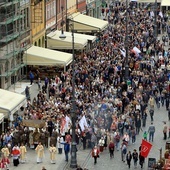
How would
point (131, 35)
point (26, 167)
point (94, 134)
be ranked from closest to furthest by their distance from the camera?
point (26, 167) → point (94, 134) → point (131, 35)

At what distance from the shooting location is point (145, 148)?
4559 centimetres

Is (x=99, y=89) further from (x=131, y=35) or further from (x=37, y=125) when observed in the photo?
(x=131, y=35)

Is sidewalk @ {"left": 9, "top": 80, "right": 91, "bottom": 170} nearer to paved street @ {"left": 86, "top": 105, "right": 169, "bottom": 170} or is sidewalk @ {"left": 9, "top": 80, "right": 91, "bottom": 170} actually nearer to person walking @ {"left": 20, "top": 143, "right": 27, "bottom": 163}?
person walking @ {"left": 20, "top": 143, "right": 27, "bottom": 163}

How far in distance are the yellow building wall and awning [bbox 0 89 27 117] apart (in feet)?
61.7

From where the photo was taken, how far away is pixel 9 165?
4653 centimetres

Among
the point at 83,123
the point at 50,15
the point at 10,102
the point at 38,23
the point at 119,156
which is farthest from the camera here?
the point at 50,15

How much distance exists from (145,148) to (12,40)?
22013 mm

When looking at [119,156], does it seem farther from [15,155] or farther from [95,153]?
[15,155]

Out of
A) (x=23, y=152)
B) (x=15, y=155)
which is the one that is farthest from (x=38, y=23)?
(x=15, y=155)

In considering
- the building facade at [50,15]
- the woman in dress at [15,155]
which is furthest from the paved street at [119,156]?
the building facade at [50,15]

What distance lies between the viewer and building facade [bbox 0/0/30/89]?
62.8 meters

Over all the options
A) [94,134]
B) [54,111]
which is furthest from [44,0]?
[94,134]

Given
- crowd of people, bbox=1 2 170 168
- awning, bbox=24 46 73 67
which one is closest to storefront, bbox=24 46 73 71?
awning, bbox=24 46 73 67

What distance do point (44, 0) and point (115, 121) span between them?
94.2 feet
